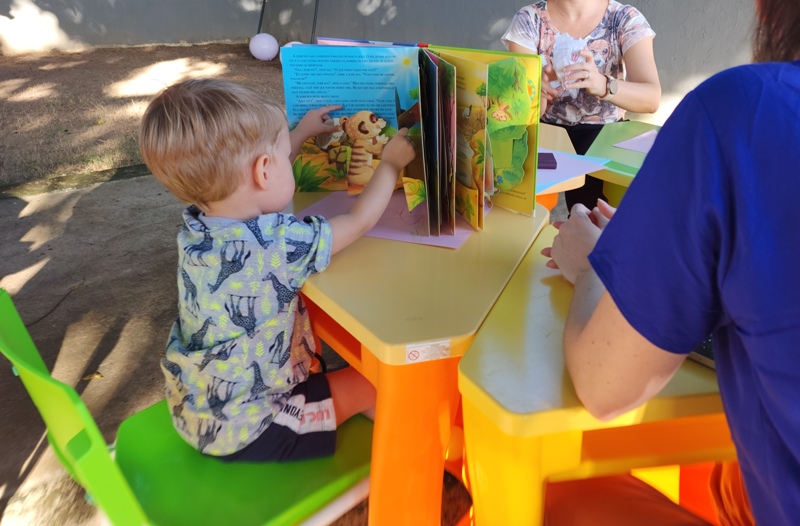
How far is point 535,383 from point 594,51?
6.23 ft

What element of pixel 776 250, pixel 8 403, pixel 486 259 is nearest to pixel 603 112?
pixel 486 259

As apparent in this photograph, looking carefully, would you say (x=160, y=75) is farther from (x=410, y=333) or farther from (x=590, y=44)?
(x=410, y=333)

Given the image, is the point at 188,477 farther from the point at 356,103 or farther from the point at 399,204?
the point at 356,103

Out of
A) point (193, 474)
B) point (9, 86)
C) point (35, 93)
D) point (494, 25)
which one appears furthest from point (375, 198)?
point (9, 86)

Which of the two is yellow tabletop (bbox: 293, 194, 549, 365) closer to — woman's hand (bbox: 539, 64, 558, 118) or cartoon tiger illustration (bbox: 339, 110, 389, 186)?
cartoon tiger illustration (bbox: 339, 110, 389, 186)

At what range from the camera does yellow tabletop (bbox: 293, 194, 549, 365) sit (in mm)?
1000

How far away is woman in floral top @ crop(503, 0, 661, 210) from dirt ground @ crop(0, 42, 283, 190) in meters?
3.17

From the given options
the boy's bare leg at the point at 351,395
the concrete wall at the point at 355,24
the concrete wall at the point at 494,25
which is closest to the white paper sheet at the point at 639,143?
the concrete wall at the point at 494,25

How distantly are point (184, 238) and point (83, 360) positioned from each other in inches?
58.1

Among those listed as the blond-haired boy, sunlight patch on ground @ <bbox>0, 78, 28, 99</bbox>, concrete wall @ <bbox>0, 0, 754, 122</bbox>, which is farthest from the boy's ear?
sunlight patch on ground @ <bbox>0, 78, 28, 99</bbox>

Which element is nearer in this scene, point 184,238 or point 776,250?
point 776,250

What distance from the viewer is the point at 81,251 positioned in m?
3.18

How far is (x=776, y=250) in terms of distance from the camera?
0.60 metres

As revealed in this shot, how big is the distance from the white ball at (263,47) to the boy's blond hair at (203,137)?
233 inches
